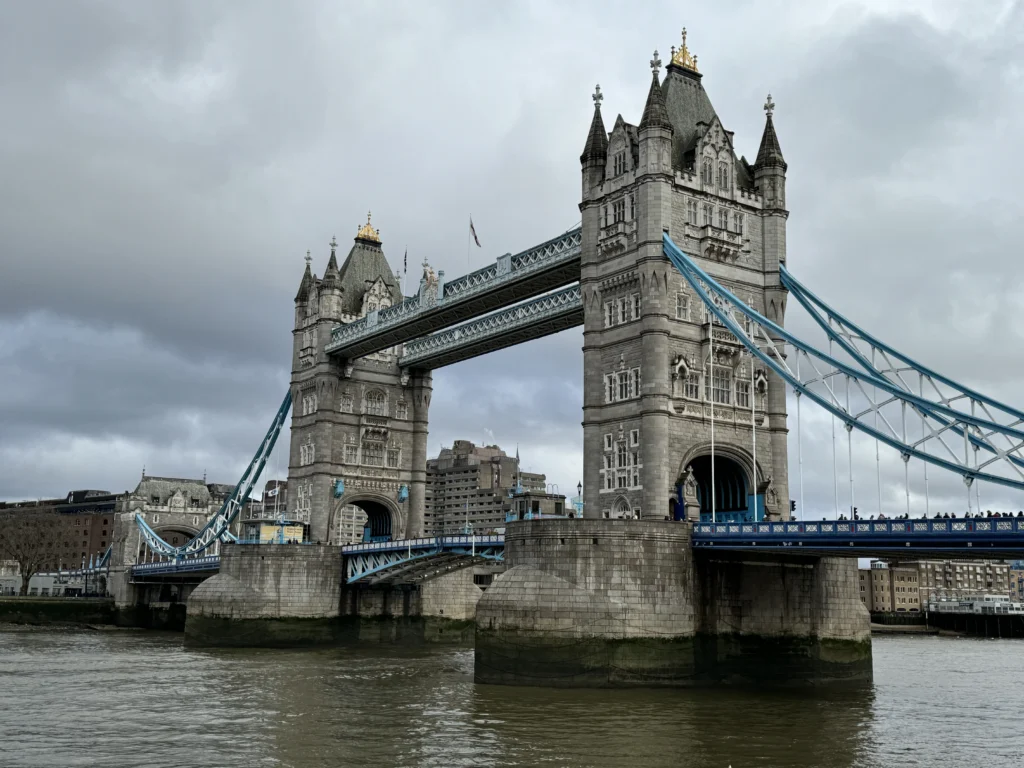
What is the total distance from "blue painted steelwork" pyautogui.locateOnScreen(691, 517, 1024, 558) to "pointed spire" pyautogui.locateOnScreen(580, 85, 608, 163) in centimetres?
1812

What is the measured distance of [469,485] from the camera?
178m

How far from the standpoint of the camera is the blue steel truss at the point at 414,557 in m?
55.2

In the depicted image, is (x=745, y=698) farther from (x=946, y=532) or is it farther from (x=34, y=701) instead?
(x=34, y=701)

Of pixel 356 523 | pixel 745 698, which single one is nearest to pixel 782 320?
pixel 745 698

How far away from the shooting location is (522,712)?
3188cm

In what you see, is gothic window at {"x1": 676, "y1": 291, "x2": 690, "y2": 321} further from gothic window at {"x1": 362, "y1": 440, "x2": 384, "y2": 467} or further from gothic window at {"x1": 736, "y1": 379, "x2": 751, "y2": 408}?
gothic window at {"x1": 362, "y1": 440, "x2": 384, "y2": 467}

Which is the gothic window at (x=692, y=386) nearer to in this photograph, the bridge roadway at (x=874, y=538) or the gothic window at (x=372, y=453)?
the bridge roadway at (x=874, y=538)

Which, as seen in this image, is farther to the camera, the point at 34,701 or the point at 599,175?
the point at 599,175

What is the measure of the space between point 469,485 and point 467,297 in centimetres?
12008

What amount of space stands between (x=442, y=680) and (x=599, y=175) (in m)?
22.3

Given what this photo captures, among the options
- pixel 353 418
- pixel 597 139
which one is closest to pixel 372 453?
pixel 353 418

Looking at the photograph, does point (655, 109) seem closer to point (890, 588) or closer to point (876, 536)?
point (876, 536)

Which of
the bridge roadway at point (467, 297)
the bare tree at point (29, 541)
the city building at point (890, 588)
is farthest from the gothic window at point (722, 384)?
the city building at point (890, 588)

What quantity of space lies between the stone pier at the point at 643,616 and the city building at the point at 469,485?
127371 mm
